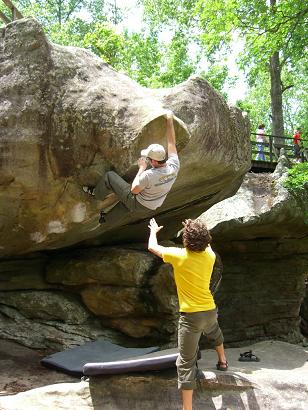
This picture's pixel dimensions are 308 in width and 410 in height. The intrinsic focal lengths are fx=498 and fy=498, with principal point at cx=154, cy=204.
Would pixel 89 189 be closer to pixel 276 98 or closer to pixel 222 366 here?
pixel 222 366

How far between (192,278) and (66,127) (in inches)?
110

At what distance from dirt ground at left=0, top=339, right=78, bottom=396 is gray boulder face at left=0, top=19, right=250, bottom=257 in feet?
5.90

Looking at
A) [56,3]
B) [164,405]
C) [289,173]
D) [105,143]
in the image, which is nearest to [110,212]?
[105,143]

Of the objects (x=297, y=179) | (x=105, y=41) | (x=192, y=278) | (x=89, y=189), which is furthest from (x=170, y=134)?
(x=105, y=41)

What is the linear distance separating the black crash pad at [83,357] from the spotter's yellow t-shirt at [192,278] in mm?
1909

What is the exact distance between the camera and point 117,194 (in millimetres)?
6250

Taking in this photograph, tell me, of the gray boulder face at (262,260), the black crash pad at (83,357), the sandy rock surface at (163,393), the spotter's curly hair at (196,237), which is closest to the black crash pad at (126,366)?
the sandy rock surface at (163,393)

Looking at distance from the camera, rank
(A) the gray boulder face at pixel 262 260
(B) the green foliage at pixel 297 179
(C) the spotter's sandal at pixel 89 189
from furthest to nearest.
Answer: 1. (A) the gray boulder face at pixel 262 260
2. (B) the green foliage at pixel 297 179
3. (C) the spotter's sandal at pixel 89 189

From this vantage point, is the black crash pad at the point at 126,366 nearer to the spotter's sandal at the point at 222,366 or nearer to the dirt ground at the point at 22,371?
the spotter's sandal at the point at 222,366

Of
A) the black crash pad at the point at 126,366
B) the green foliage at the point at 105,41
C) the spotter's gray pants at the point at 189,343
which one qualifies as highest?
the green foliage at the point at 105,41

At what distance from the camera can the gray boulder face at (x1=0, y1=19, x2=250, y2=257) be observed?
6.60 m

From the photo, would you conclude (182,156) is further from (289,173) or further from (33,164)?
(289,173)

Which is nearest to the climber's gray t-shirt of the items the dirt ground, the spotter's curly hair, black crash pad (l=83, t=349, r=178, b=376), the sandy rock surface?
the spotter's curly hair

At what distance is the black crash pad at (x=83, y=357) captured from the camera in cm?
672
